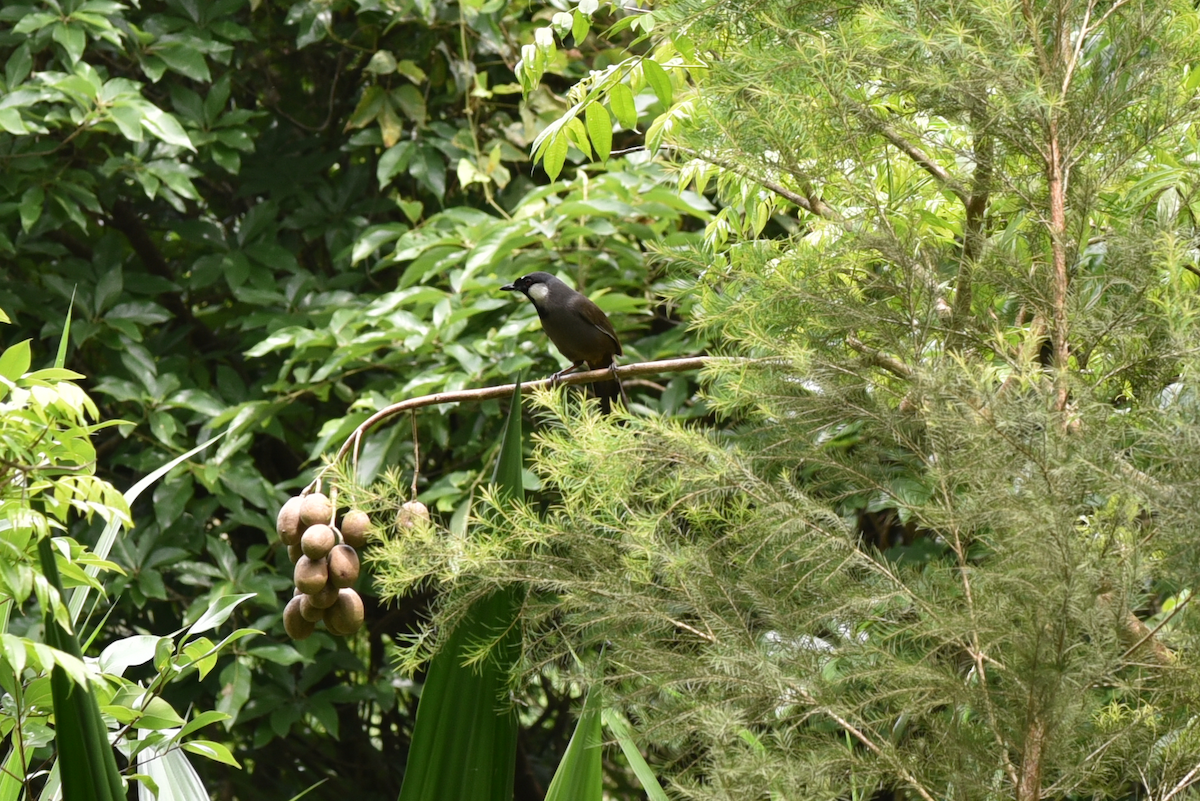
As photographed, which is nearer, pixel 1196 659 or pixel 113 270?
pixel 1196 659

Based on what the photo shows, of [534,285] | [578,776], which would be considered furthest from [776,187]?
[534,285]

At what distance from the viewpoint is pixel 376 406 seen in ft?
8.87

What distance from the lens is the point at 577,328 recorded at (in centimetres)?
259

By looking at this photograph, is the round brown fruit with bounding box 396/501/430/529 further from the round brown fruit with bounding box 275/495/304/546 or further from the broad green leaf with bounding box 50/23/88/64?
the broad green leaf with bounding box 50/23/88/64

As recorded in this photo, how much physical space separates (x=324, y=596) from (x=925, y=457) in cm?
81

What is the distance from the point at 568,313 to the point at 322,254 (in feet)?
5.00

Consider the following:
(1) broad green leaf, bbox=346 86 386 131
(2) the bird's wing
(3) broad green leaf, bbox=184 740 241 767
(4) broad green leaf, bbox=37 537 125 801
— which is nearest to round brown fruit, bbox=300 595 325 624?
(3) broad green leaf, bbox=184 740 241 767

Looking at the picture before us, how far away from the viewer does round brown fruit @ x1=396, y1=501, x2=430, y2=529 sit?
1538mm

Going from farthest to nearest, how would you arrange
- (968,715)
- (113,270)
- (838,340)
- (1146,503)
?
(113,270) → (838,340) → (968,715) → (1146,503)

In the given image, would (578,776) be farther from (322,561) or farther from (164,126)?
(164,126)

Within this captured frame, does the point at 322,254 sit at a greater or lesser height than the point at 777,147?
lesser

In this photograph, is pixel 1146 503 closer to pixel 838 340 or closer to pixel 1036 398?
pixel 1036 398


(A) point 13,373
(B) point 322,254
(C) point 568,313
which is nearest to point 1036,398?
(A) point 13,373

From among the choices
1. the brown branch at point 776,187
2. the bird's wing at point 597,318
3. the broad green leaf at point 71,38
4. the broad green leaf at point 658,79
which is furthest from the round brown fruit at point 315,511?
the broad green leaf at point 71,38
